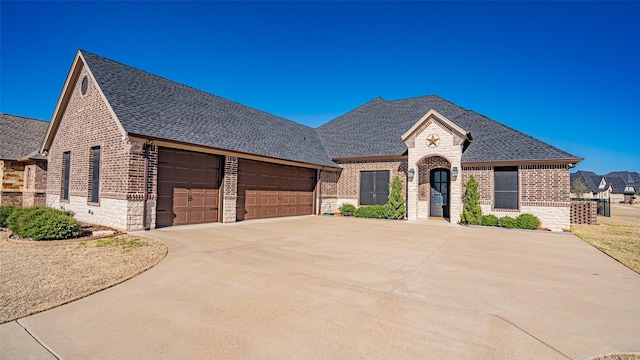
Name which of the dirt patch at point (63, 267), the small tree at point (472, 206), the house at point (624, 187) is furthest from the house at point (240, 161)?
the house at point (624, 187)

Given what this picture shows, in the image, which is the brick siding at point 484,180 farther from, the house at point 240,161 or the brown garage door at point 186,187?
the brown garage door at point 186,187

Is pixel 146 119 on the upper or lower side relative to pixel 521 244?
upper

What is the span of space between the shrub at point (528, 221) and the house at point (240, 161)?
0.72m

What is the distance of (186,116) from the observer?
13.3m

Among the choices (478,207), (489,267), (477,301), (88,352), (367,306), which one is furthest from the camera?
(478,207)

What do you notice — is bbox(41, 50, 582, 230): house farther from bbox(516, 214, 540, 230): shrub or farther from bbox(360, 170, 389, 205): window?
bbox(516, 214, 540, 230): shrub

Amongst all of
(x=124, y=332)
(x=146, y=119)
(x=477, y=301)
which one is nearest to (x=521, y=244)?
(x=477, y=301)

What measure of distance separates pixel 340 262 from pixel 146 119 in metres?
9.21

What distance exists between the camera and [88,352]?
9.93ft

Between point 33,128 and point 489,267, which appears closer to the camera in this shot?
point 489,267

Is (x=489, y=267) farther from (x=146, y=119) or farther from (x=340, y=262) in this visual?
(x=146, y=119)

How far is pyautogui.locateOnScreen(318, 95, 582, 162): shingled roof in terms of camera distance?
14828 millimetres

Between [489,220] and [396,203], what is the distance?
181 inches

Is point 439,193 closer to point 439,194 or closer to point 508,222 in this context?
point 439,194
